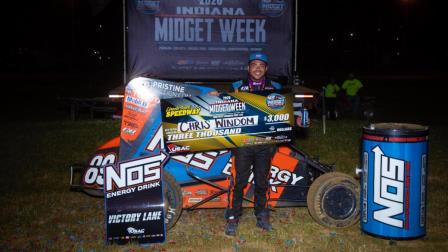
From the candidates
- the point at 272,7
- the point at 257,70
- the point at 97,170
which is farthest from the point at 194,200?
the point at 272,7

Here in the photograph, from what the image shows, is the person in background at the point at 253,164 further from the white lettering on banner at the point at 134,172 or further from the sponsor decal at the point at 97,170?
the sponsor decal at the point at 97,170

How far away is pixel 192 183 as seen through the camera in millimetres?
6188

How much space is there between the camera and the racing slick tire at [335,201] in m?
5.96

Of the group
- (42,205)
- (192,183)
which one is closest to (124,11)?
(42,205)

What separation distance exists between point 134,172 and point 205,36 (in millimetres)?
5792

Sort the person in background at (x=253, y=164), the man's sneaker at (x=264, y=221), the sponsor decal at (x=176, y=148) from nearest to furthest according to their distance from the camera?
1. the sponsor decal at (x=176, y=148)
2. the person in background at (x=253, y=164)
3. the man's sneaker at (x=264, y=221)

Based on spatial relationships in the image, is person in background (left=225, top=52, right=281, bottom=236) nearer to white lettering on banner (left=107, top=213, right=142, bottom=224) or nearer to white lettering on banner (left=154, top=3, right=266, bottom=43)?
white lettering on banner (left=107, top=213, right=142, bottom=224)

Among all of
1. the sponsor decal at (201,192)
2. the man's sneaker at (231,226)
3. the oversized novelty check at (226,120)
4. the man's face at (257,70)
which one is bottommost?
the man's sneaker at (231,226)

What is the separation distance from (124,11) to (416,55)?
247 feet

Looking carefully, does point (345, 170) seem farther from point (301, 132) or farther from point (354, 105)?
point (354, 105)

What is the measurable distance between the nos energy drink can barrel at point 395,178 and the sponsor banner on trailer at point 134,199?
6.95 ft

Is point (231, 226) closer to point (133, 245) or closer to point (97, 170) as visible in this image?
point (133, 245)

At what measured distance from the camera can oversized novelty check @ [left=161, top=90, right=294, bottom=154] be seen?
5.46 metres

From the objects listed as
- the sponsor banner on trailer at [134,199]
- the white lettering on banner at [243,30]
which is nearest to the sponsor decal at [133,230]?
the sponsor banner on trailer at [134,199]
